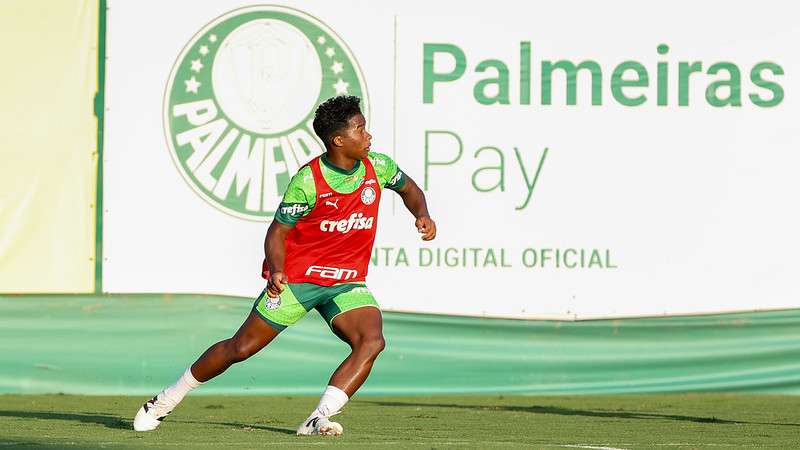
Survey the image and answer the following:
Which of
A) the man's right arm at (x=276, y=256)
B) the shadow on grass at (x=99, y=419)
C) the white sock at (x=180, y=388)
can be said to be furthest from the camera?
the shadow on grass at (x=99, y=419)

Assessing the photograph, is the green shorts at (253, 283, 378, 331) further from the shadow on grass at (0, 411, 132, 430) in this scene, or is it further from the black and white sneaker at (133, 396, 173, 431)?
the shadow on grass at (0, 411, 132, 430)

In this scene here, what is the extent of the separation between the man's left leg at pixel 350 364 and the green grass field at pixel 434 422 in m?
0.14

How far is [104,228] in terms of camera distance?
1308 cm

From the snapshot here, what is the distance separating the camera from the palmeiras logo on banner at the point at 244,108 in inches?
519

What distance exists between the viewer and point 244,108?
43.4 feet

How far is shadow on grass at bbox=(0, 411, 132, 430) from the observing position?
925 cm

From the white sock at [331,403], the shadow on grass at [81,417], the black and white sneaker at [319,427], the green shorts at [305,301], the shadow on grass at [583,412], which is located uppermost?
the green shorts at [305,301]

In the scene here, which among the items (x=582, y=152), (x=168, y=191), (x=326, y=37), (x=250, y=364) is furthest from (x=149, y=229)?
(x=582, y=152)

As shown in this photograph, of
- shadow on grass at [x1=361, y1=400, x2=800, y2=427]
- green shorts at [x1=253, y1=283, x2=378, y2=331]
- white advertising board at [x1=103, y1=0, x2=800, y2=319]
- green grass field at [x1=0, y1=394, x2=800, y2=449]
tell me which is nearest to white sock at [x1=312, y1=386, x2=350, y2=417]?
green grass field at [x1=0, y1=394, x2=800, y2=449]

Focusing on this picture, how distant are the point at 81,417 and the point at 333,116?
3.18 metres

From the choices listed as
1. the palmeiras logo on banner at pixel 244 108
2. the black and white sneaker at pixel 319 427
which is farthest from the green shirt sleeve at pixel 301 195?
the palmeiras logo on banner at pixel 244 108

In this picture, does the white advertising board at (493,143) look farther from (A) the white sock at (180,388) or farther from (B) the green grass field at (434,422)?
(A) the white sock at (180,388)

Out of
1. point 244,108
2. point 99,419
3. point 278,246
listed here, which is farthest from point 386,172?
point 244,108

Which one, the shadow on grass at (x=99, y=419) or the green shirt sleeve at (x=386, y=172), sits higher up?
the green shirt sleeve at (x=386, y=172)
